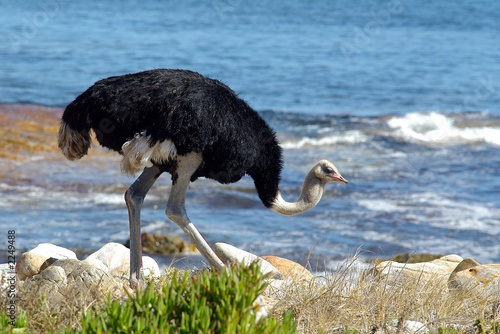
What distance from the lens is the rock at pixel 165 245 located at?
857 cm

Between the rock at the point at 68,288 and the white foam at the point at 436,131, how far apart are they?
11.5m

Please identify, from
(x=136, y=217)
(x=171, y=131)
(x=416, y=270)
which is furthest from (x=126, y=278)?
(x=416, y=270)

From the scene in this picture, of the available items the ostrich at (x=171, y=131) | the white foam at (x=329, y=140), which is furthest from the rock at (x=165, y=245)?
the white foam at (x=329, y=140)

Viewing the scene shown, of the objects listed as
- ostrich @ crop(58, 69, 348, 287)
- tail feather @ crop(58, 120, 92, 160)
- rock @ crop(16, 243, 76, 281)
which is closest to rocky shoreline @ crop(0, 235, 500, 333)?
rock @ crop(16, 243, 76, 281)

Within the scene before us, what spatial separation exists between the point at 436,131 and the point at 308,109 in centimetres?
340

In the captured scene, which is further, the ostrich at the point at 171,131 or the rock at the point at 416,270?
the rock at the point at 416,270

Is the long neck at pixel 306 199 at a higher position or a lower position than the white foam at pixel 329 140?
lower

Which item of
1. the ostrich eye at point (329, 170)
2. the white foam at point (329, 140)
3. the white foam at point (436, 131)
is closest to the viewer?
the ostrich eye at point (329, 170)

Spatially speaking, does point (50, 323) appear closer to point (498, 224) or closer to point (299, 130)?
point (498, 224)

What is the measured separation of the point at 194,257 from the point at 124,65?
13.8m

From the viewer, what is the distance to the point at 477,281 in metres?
5.48

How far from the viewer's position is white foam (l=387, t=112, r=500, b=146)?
1542cm

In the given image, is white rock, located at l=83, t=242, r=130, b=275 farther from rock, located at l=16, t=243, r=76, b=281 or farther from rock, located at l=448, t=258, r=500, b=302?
rock, located at l=448, t=258, r=500, b=302

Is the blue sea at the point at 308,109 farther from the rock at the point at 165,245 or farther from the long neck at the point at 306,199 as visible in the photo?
the long neck at the point at 306,199
